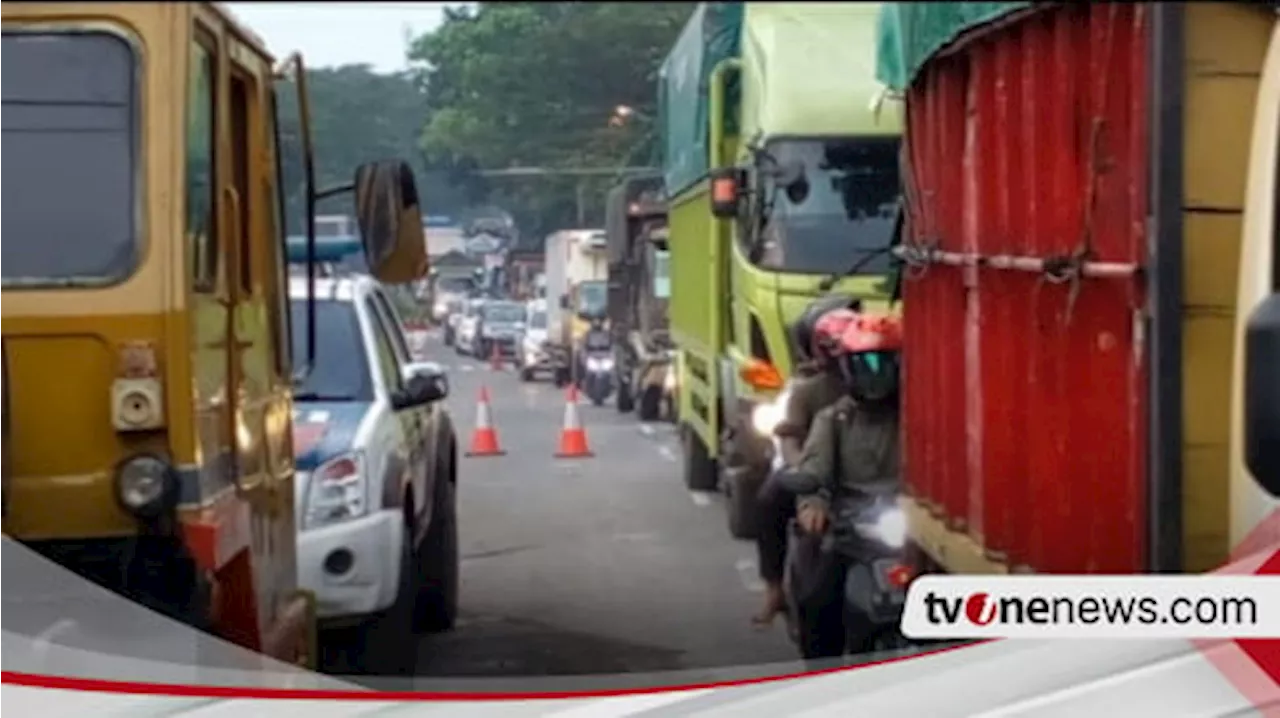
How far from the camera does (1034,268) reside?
3.99 meters

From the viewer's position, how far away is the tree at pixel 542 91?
360cm

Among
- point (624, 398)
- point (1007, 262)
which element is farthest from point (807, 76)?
point (624, 398)

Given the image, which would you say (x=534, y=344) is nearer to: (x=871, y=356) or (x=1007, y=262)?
(x=871, y=356)

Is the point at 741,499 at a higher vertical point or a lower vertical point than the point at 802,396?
lower

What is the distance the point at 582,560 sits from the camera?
161 inches

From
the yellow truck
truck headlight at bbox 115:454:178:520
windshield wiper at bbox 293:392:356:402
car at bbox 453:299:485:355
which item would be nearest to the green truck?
car at bbox 453:299:485:355

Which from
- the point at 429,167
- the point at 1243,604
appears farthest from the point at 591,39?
the point at 1243,604

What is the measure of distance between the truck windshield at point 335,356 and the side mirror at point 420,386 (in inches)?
4.0

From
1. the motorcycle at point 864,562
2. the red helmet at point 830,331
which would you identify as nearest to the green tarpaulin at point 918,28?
the red helmet at point 830,331

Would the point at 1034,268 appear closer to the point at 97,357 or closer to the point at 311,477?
the point at 311,477

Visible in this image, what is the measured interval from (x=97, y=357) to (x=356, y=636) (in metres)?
0.62

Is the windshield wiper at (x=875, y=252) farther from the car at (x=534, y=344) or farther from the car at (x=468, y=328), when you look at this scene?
the car at (x=468, y=328)

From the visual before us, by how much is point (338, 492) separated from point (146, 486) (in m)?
0.64

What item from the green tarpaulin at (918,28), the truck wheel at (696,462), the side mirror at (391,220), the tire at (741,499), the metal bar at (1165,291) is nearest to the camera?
the metal bar at (1165,291)
